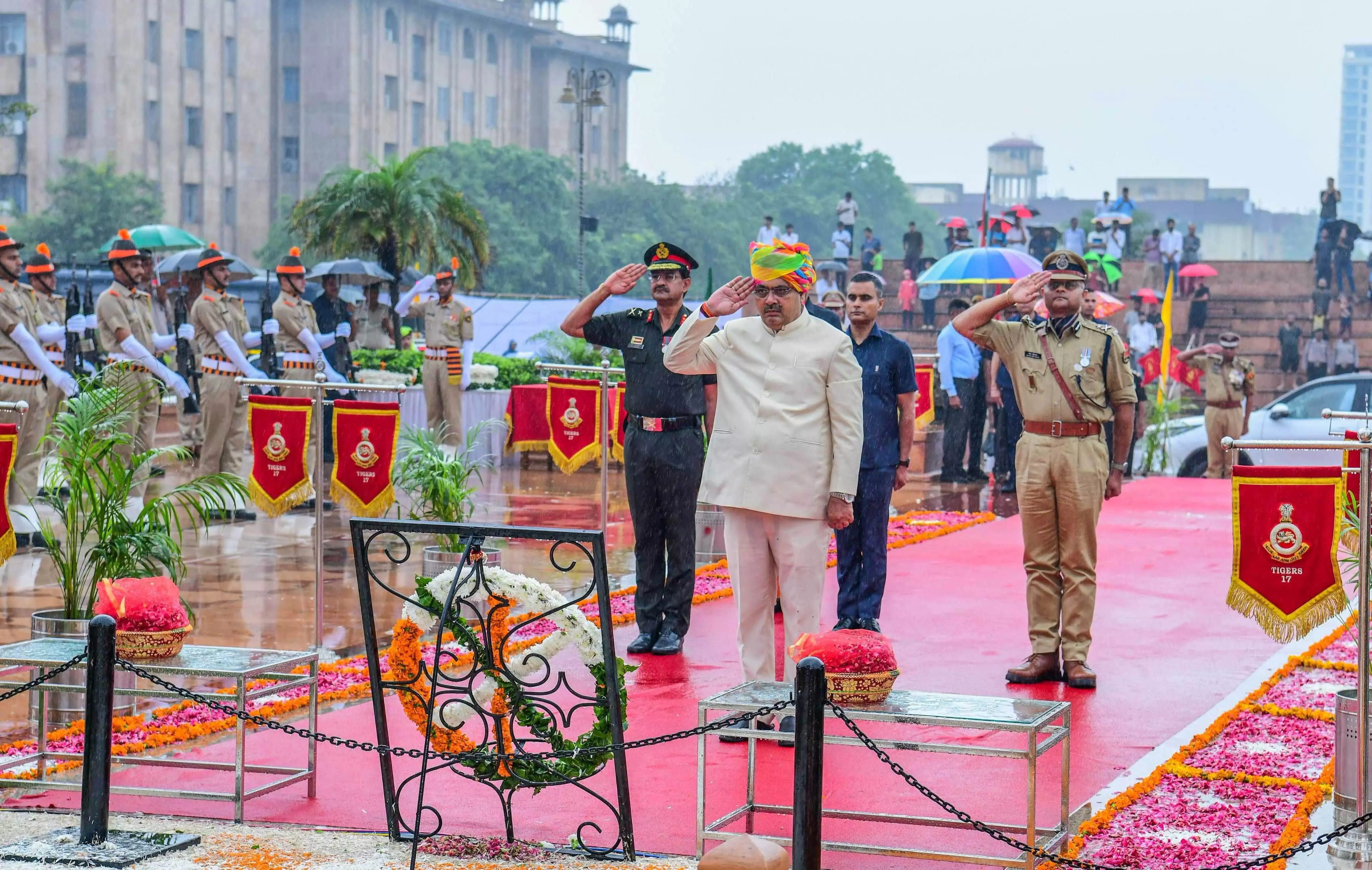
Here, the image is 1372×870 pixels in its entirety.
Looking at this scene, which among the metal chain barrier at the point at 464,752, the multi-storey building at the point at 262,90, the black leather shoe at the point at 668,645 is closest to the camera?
the metal chain barrier at the point at 464,752

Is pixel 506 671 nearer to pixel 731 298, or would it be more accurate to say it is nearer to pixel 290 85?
pixel 731 298

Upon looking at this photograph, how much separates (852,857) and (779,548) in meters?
1.46

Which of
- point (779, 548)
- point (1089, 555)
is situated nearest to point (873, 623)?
point (1089, 555)

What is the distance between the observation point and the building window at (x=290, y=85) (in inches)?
2601

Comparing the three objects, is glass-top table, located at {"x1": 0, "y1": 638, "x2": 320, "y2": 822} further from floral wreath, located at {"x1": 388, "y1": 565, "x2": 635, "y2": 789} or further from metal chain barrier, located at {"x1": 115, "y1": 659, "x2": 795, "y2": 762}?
floral wreath, located at {"x1": 388, "y1": 565, "x2": 635, "y2": 789}

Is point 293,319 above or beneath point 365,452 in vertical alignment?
above

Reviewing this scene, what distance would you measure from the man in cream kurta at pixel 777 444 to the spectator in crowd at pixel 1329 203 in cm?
2701

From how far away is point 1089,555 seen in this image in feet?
24.6

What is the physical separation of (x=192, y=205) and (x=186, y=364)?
137 feet

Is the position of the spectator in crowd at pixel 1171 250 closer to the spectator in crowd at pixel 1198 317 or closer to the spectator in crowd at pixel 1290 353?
the spectator in crowd at pixel 1198 317

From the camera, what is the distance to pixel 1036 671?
→ 7.62m

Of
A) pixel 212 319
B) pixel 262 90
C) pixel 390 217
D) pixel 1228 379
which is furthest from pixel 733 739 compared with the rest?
pixel 262 90

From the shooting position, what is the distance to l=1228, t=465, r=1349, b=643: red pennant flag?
18.8 ft

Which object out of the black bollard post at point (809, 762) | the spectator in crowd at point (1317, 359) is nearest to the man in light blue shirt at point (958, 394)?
the black bollard post at point (809, 762)
